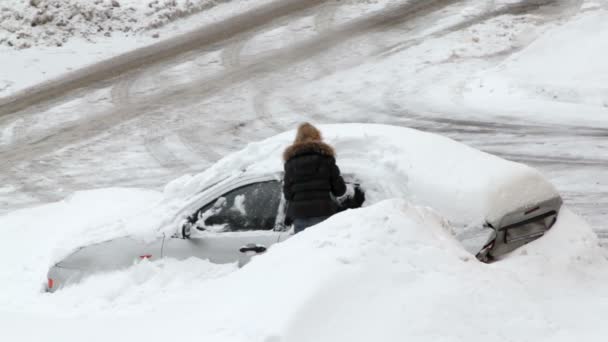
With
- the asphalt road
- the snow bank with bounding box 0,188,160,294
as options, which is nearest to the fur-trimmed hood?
the snow bank with bounding box 0,188,160,294

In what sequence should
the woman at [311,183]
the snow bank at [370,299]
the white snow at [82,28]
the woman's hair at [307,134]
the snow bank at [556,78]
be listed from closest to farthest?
the snow bank at [370,299]
the woman at [311,183]
the woman's hair at [307,134]
the snow bank at [556,78]
the white snow at [82,28]

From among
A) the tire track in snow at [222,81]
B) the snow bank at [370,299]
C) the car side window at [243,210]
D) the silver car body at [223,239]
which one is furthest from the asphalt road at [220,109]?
the snow bank at [370,299]

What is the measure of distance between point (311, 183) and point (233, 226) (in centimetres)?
90

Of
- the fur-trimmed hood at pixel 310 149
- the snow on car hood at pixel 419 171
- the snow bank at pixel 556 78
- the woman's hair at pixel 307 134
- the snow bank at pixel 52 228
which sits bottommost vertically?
the snow bank at pixel 556 78

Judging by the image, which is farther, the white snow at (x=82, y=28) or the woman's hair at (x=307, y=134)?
the white snow at (x=82, y=28)

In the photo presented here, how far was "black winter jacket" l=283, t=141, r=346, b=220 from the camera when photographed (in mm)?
6688

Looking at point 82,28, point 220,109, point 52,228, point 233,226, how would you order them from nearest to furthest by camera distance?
point 233,226 → point 52,228 → point 220,109 → point 82,28

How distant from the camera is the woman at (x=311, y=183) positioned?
21.9ft

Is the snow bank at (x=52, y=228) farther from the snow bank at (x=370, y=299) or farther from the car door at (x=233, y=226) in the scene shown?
the snow bank at (x=370, y=299)

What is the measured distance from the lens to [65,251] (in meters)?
7.69

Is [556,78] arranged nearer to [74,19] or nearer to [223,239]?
[223,239]

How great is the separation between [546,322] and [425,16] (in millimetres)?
15491

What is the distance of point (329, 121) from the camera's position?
13984 mm

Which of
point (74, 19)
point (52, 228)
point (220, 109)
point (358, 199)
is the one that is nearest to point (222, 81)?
point (220, 109)
